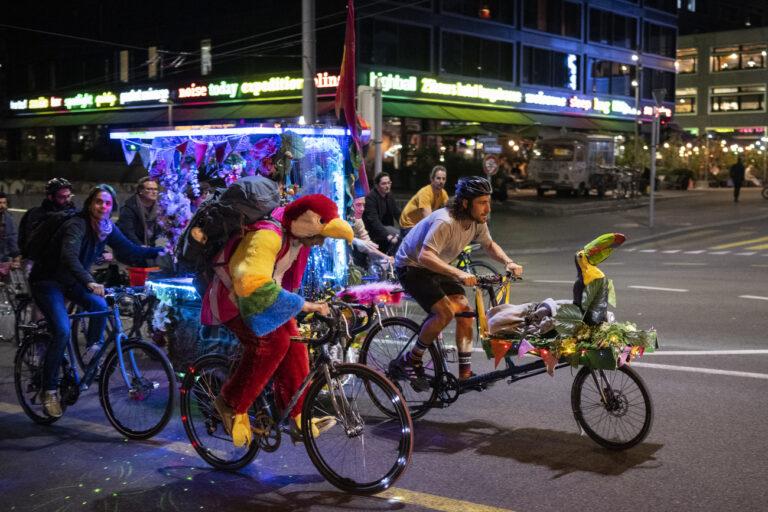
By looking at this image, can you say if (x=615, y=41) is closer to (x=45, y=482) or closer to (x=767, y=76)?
(x=767, y=76)

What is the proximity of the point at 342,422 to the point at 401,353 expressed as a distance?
173 cm

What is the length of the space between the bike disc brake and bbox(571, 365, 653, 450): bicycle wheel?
6.68ft

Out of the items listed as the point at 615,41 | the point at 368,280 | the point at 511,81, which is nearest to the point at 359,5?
the point at 511,81

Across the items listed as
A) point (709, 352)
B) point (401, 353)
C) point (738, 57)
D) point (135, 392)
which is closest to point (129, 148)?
point (135, 392)

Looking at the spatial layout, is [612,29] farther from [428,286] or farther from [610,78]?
[428,286]

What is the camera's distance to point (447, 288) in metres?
6.61

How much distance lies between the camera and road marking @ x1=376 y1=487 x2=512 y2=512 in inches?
189

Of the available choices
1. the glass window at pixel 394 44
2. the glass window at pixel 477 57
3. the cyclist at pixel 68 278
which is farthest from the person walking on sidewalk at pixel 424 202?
the glass window at pixel 477 57

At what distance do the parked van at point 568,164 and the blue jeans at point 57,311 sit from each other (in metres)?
30.6

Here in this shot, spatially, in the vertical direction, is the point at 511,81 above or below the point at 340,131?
above

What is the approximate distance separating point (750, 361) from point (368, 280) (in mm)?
3749

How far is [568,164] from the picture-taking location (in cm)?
3562

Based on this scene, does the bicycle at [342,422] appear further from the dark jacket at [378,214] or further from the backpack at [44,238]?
the dark jacket at [378,214]

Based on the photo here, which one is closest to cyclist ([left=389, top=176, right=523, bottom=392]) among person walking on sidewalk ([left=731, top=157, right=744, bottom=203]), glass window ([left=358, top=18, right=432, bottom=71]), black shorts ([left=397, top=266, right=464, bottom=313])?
black shorts ([left=397, top=266, right=464, bottom=313])
